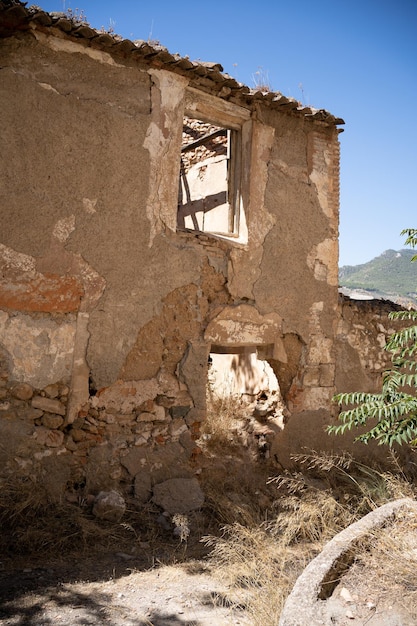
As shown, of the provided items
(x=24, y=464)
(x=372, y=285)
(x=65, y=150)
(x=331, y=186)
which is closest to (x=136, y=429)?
(x=24, y=464)

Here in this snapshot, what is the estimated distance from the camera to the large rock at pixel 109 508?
4820 mm

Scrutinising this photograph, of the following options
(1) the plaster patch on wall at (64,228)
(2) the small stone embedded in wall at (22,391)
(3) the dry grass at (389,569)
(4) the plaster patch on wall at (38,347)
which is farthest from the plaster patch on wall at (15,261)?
(3) the dry grass at (389,569)

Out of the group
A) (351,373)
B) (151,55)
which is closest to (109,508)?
(351,373)

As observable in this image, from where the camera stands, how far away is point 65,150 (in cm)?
511

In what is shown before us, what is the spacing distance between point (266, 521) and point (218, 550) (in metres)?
0.75

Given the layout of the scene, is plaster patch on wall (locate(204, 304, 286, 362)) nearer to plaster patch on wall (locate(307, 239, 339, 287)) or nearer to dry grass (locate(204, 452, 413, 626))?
plaster patch on wall (locate(307, 239, 339, 287))

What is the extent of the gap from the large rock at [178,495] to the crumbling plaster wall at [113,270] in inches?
5.5

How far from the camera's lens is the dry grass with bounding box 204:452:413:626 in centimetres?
341

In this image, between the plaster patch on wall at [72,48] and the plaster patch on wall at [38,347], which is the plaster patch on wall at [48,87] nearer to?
the plaster patch on wall at [72,48]

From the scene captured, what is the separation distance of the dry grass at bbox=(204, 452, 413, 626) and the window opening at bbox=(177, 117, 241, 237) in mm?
4187

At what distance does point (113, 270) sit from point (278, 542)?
3.06 metres

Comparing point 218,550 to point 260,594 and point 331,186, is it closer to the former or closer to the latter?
point 260,594

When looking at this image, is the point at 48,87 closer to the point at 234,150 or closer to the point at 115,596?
the point at 234,150

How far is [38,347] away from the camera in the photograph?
491 centimetres
